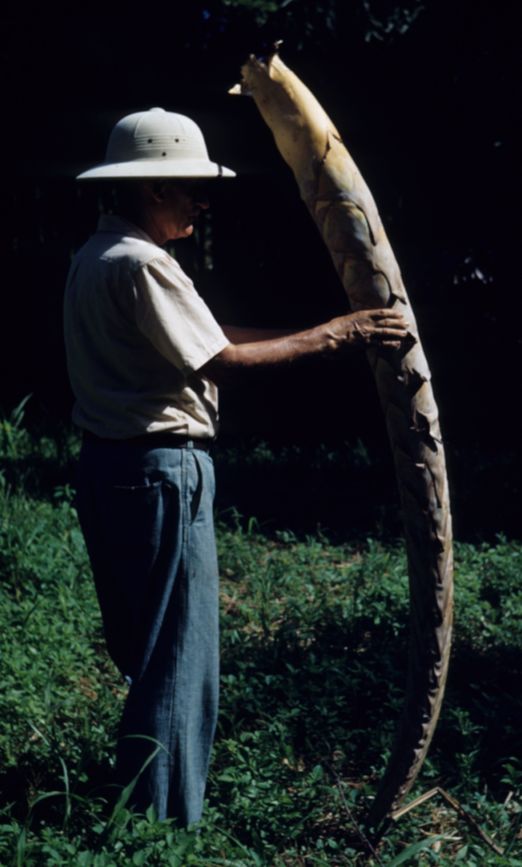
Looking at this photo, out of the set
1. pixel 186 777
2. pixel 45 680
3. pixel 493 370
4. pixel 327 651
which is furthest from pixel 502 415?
pixel 186 777

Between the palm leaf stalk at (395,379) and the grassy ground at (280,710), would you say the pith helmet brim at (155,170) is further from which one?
the grassy ground at (280,710)

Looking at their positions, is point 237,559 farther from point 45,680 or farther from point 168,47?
point 168,47

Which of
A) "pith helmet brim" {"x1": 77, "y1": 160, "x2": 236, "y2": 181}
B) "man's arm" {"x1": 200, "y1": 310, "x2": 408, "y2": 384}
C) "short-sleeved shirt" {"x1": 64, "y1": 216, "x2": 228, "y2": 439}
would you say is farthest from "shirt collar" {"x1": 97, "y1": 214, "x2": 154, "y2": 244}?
"man's arm" {"x1": 200, "y1": 310, "x2": 408, "y2": 384}

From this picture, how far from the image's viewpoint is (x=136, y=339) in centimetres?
311

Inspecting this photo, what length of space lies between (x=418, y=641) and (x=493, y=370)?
5409 mm

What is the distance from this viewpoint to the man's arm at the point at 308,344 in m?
3.03

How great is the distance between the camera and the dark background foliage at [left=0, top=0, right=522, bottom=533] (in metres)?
7.50

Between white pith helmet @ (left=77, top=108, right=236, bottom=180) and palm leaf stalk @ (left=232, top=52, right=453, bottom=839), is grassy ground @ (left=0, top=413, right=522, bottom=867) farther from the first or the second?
white pith helmet @ (left=77, top=108, right=236, bottom=180)

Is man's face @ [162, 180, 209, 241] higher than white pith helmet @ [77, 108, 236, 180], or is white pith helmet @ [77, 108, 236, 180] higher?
white pith helmet @ [77, 108, 236, 180]

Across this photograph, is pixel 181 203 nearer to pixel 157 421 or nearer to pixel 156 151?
pixel 156 151

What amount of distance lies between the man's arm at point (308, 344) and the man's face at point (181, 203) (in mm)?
395

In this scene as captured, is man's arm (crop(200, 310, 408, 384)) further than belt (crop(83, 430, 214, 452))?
No

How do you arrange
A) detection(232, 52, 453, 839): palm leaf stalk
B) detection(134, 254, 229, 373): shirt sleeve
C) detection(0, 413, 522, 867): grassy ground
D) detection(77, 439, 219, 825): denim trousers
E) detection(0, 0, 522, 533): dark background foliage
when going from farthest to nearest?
detection(0, 0, 522, 533): dark background foliage
detection(0, 413, 522, 867): grassy ground
detection(77, 439, 219, 825): denim trousers
detection(232, 52, 453, 839): palm leaf stalk
detection(134, 254, 229, 373): shirt sleeve

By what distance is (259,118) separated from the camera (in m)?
8.68
